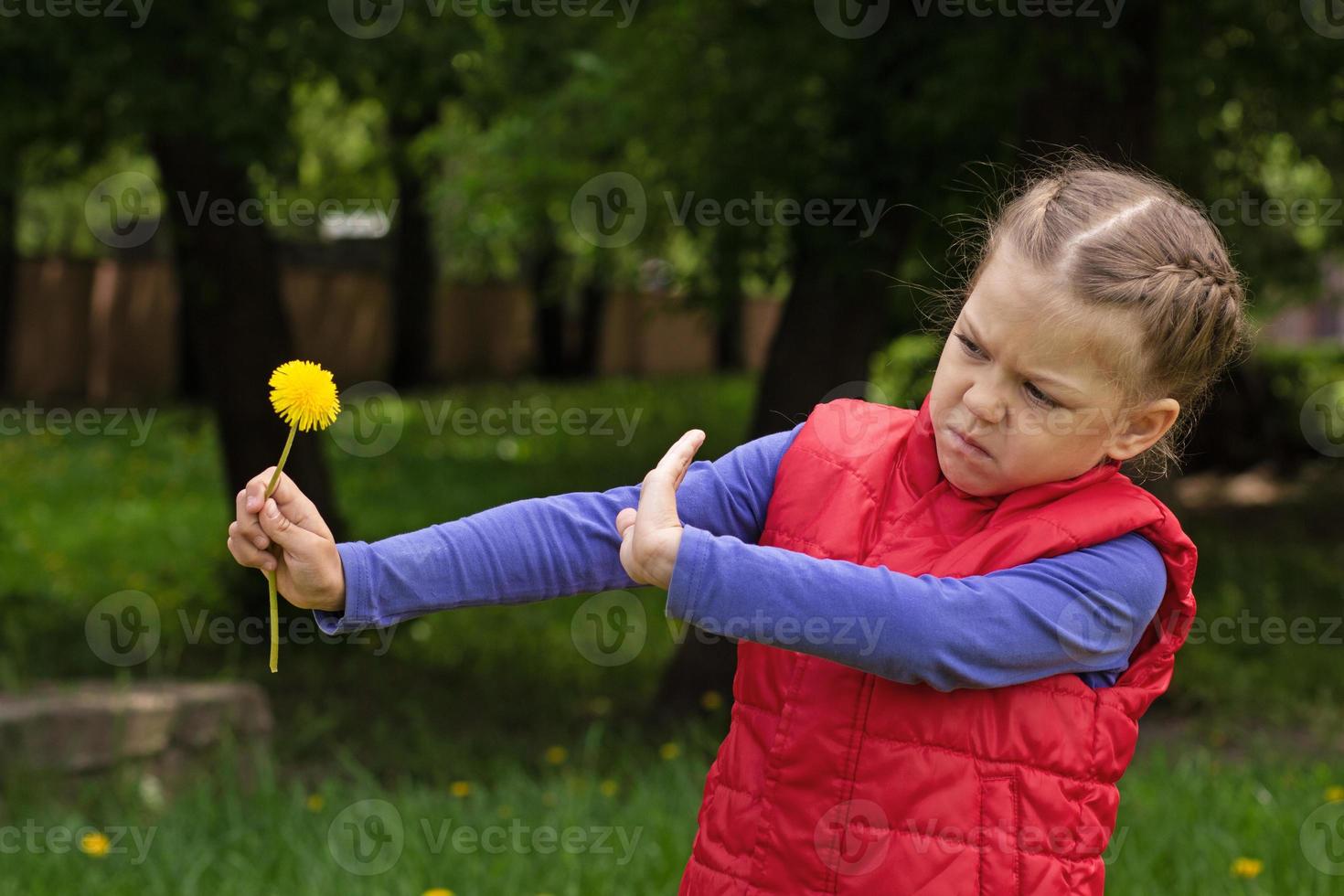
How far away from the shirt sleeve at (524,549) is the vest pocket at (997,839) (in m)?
0.42

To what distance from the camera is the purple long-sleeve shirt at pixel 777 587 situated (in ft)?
4.52

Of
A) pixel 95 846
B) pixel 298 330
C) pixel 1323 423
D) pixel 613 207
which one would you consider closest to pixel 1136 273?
pixel 95 846

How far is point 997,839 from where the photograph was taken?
1550 millimetres

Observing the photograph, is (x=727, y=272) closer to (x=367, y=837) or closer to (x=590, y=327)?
(x=367, y=837)

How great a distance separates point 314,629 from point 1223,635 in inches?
169

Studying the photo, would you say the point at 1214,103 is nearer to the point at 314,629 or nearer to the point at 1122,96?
the point at 1122,96

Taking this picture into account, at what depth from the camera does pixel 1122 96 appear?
533 centimetres

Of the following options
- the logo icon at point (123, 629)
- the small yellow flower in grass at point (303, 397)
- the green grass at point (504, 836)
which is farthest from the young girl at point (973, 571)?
the logo icon at point (123, 629)

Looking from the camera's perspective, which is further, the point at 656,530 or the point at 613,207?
the point at 613,207

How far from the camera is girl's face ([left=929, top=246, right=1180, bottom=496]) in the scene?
1.50 meters

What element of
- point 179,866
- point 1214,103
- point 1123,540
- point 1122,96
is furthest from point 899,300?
point 1123,540

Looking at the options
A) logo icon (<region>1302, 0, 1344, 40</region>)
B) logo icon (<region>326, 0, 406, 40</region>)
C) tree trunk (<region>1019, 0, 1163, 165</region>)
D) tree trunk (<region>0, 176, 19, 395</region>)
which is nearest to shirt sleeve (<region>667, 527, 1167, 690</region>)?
tree trunk (<region>1019, 0, 1163, 165</region>)

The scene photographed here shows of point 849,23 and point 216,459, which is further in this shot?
point 216,459

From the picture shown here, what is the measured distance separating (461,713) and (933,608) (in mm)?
4987
